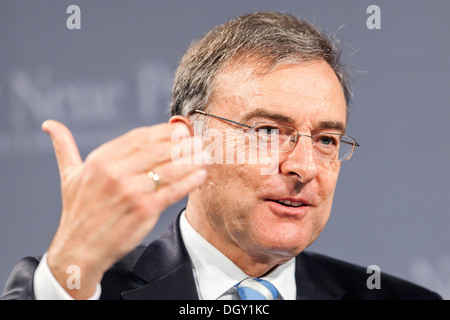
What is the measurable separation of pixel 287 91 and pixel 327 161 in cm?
28

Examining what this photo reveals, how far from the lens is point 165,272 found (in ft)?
5.28

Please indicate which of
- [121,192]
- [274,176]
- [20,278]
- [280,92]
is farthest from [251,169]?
[20,278]

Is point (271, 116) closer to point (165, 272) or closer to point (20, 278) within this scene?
point (165, 272)

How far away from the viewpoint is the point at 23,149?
87.4 inches

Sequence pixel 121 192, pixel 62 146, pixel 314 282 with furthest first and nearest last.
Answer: pixel 314 282
pixel 62 146
pixel 121 192

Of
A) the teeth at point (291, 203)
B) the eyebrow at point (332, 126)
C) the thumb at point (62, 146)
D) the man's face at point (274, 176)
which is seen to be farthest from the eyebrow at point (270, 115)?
the thumb at point (62, 146)

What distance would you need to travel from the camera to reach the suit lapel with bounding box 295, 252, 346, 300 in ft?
5.81

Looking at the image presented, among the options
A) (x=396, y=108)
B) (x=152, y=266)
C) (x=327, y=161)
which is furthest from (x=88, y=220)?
(x=396, y=108)

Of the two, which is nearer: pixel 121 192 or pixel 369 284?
pixel 121 192

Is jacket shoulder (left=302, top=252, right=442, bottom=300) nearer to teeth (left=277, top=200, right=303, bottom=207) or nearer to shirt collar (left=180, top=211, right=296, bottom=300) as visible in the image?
shirt collar (left=180, top=211, right=296, bottom=300)

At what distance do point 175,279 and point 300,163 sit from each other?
1.70 feet

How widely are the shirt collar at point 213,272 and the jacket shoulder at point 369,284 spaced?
A: 0.27 m

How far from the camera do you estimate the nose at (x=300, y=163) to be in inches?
58.3

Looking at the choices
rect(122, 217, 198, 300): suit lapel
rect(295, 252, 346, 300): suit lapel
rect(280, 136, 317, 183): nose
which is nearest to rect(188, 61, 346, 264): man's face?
rect(280, 136, 317, 183): nose
